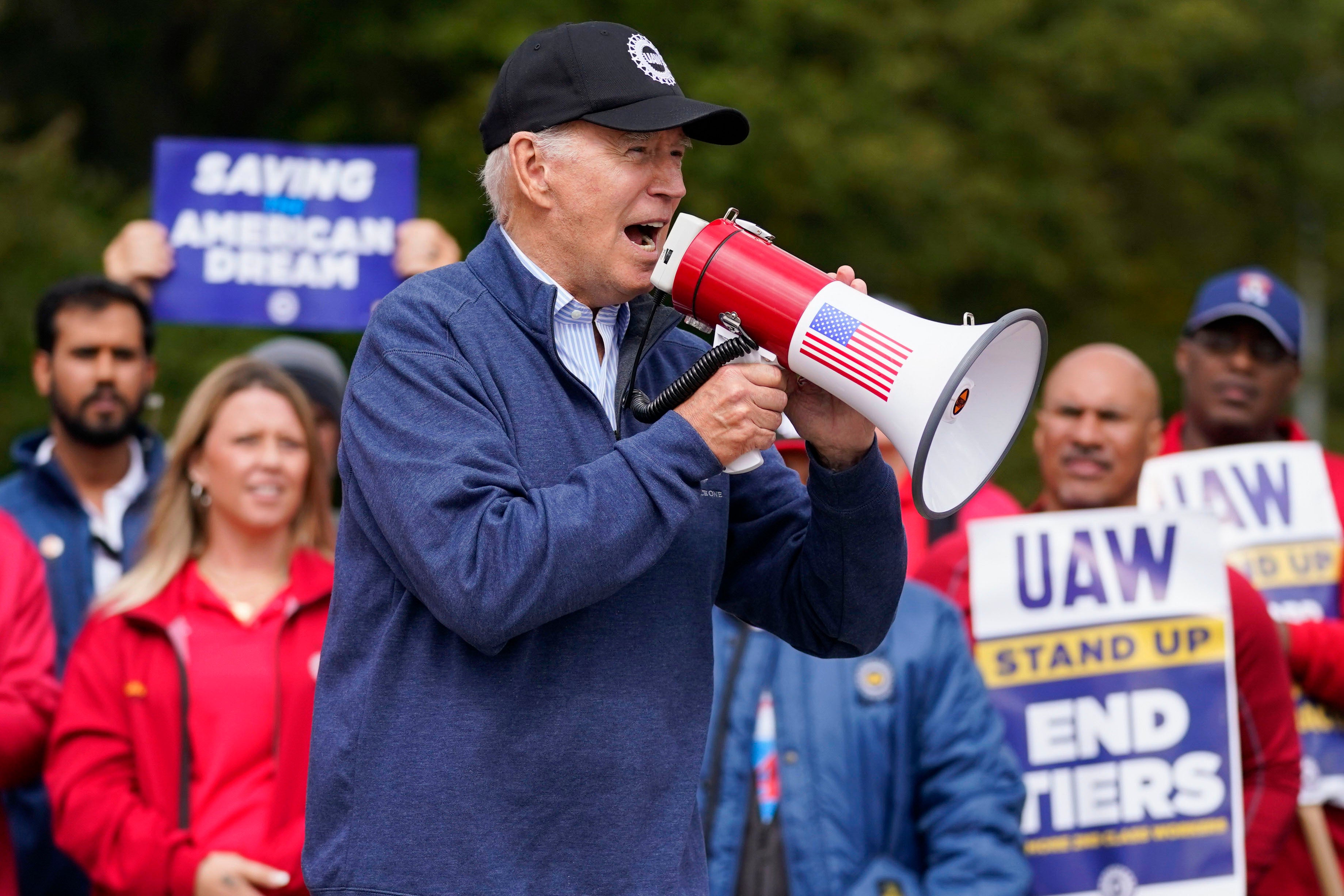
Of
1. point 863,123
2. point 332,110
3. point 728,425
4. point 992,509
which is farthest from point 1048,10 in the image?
point 728,425

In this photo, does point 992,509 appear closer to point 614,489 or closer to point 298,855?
point 298,855

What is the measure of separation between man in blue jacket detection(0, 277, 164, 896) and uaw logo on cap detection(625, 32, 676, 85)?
2836mm

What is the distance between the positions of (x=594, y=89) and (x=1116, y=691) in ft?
8.10

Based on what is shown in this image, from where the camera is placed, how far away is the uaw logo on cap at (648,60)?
2.61m

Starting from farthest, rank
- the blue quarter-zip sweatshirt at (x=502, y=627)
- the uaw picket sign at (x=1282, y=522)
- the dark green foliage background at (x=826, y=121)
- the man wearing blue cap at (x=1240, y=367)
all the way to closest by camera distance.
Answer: the dark green foliage background at (x=826, y=121), the man wearing blue cap at (x=1240, y=367), the uaw picket sign at (x=1282, y=522), the blue quarter-zip sweatshirt at (x=502, y=627)

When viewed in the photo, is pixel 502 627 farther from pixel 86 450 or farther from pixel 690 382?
pixel 86 450

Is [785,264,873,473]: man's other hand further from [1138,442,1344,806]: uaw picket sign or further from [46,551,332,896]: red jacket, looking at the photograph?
[1138,442,1344,806]: uaw picket sign

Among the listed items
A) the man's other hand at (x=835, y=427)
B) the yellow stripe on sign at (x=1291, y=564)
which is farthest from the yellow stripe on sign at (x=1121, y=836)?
the man's other hand at (x=835, y=427)

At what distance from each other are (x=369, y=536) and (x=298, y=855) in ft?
5.83

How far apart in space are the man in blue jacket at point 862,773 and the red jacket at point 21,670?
5.58 feet

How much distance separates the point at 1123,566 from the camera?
4.42m

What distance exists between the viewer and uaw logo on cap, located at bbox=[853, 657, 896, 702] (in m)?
3.91

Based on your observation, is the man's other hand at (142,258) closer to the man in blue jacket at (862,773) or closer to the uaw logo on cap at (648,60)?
the man in blue jacket at (862,773)

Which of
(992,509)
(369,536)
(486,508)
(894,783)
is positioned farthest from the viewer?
(992,509)
